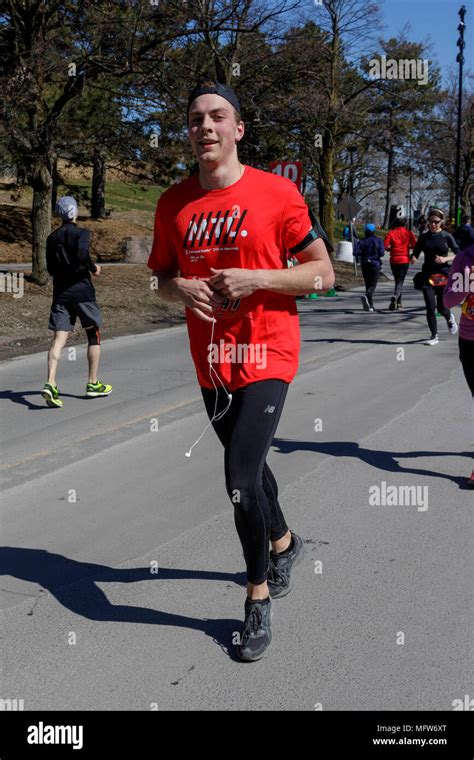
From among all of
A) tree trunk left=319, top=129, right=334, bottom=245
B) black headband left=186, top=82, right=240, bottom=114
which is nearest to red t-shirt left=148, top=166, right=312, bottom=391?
black headband left=186, top=82, right=240, bottom=114

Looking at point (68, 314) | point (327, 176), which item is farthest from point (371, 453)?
point (327, 176)

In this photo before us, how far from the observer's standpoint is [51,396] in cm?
841

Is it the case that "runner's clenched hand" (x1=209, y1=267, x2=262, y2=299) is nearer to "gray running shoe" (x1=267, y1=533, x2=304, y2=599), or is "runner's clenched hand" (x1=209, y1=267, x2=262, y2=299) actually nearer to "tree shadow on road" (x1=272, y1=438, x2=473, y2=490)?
"gray running shoe" (x1=267, y1=533, x2=304, y2=599)

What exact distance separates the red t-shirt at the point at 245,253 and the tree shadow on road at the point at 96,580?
110 centimetres

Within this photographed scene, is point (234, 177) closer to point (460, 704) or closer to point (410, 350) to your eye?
point (460, 704)

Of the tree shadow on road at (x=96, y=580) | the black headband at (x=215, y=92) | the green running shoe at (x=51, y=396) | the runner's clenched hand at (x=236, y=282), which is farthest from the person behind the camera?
the green running shoe at (x=51, y=396)

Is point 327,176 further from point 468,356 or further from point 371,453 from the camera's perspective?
point 468,356

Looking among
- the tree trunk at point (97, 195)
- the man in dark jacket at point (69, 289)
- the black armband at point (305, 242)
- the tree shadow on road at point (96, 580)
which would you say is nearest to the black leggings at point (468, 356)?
the tree shadow on road at point (96, 580)

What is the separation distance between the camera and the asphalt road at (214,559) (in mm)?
3346

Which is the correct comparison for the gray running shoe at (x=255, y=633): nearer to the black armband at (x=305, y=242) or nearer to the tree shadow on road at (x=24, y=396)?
the black armband at (x=305, y=242)

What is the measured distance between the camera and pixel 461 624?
3.82 m

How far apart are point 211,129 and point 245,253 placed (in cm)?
56
